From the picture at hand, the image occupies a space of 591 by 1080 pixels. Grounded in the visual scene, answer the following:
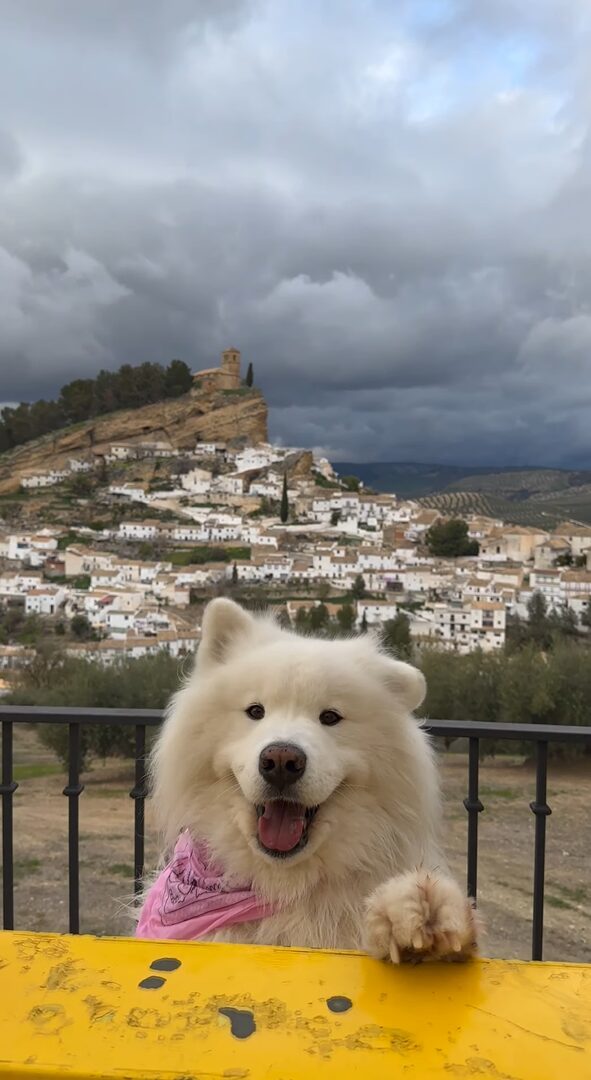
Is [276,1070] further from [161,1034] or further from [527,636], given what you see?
[527,636]

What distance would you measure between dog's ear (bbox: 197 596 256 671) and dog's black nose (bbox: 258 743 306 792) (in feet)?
1.67

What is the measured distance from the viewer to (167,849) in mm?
2312

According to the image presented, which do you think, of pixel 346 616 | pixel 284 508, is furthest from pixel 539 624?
pixel 284 508

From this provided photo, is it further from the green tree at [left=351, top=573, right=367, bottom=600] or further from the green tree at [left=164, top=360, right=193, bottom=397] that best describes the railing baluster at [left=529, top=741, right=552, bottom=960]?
the green tree at [left=164, top=360, right=193, bottom=397]

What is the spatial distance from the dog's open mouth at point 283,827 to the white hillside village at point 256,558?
3837cm

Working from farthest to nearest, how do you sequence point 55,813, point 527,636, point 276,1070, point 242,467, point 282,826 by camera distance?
point 242,467
point 527,636
point 55,813
point 282,826
point 276,1070

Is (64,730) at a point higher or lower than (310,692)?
lower

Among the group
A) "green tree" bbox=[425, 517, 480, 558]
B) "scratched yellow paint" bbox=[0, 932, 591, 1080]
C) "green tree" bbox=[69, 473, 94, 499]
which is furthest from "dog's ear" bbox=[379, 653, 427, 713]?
"green tree" bbox=[69, 473, 94, 499]

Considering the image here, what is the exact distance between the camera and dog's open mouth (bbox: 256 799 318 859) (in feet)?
6.15

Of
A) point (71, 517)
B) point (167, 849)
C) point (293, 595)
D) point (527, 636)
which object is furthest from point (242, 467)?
point (167, 849)

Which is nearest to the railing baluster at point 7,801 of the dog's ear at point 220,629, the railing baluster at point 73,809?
the railing baluster at point 73,809

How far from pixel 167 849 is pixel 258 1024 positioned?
4.65ft

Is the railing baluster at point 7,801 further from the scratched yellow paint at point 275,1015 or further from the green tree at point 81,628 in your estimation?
the green tree at point 81,628

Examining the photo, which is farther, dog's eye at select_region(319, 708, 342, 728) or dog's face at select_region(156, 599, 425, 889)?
dog's eye at select_region(319, 708, 342, 728)
